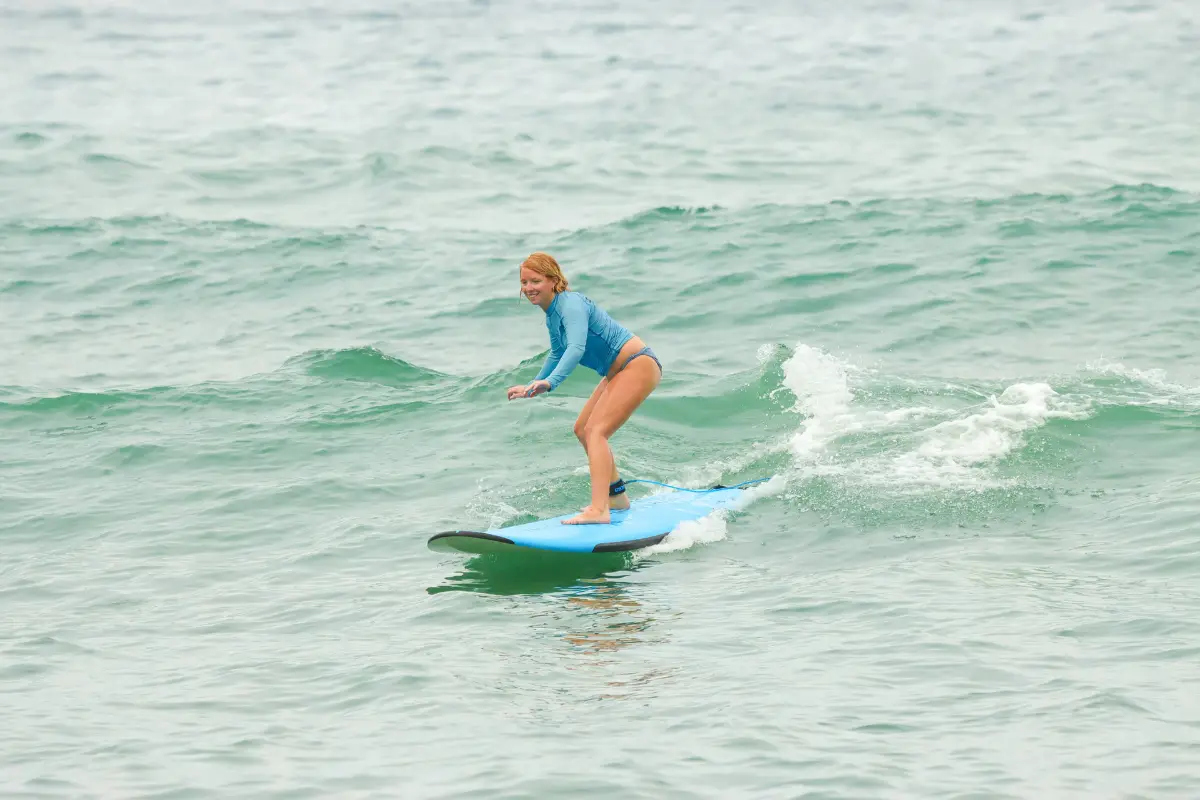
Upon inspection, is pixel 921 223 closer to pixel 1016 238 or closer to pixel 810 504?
pixel 1016 238

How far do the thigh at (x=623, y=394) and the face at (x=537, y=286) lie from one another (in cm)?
83

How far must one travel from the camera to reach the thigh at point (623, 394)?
32.2 ft

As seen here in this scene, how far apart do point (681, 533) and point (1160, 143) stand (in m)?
16.1

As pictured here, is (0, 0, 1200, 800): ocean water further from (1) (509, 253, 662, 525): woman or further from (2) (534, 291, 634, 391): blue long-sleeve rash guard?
(2) (534, 291, 634, 391): blue long-sleeve rash guard

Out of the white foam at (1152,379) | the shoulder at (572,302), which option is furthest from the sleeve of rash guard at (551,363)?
the white foam at (1152,379)

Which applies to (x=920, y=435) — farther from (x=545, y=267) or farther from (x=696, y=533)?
(x=545, y=267)

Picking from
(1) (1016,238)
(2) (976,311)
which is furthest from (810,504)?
(1) (1016,238)

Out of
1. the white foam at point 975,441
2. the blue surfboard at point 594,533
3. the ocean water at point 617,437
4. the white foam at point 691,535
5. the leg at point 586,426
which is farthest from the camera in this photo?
the white foam at point 975,441

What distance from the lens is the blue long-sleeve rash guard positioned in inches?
368

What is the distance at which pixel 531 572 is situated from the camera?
9.27m

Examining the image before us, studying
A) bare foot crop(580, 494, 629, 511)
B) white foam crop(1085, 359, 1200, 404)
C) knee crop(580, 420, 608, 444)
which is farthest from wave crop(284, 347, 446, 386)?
white foam crop(1085, 359, 1200, 404)

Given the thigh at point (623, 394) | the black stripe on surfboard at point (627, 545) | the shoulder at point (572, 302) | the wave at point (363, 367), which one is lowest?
the black stripe on surfboard at point (627, 545)

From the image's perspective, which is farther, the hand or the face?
the face

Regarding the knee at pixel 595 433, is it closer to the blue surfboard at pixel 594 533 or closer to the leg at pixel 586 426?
the leg at pixel 586 426
